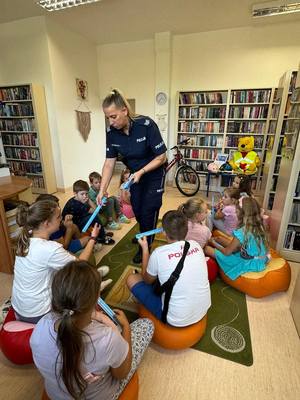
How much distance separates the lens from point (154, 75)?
4.85 metres

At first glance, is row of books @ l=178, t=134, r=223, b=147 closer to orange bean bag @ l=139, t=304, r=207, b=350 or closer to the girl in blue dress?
the girl in blue dress

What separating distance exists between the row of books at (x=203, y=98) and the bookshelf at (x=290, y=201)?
7.29 ft

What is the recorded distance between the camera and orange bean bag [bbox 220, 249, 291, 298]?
178 centimetres

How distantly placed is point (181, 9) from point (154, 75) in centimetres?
142

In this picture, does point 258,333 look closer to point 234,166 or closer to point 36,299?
point 36,299

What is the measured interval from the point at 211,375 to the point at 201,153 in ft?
13.7

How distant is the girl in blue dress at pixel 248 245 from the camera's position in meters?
1.78

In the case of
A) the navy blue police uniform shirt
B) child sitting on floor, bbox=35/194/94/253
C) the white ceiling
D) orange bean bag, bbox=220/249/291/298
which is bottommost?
orange bean bag, bbox=220/249/291/298

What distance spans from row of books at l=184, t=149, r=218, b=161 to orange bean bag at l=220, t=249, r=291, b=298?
3311 millimetres

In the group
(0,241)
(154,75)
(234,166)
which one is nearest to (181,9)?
(154,75)

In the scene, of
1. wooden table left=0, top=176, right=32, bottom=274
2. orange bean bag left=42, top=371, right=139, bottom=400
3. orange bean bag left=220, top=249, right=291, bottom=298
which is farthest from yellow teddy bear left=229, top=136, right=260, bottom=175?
orange bean bag left=42, top=371, right=139, bottom=400

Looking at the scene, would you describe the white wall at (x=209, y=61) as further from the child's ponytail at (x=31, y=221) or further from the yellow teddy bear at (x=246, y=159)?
the child's ponytail at (x=31, y=221)

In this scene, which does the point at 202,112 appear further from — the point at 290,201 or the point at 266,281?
the point at 266,281

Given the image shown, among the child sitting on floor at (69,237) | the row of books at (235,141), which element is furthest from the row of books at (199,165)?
the child sitting on floor at (69,237)
